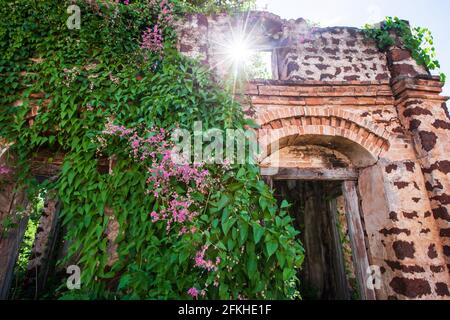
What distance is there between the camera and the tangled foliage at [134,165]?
2184 millimetres

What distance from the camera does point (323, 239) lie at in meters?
6.66

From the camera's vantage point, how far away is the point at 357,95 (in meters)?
3.98

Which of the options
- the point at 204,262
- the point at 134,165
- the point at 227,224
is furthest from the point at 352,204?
the point at 134,165

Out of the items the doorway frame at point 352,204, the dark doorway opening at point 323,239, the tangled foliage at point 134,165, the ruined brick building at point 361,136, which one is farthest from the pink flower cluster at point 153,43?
the dark doorway opening at point 323,239

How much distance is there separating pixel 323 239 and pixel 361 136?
3.82 metres

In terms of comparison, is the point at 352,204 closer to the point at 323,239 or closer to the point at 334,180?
the point at 334,180

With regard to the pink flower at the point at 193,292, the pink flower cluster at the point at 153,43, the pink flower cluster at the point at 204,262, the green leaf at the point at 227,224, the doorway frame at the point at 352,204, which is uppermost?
the pink flower cluster at the point at 153,43

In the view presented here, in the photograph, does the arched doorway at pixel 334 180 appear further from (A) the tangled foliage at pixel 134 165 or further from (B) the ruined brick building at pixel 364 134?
(A) the tangled foliage at pixel 134 165

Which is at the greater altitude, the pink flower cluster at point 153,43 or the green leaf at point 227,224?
the pink flower cluster at point 153,43

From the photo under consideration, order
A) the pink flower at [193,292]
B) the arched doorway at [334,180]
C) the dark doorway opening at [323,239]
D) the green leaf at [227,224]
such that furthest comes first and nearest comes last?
1. the dark doorway opening at [323,239]
2. the arched doorway at [334,180]
3. the green leaf at [227,224]
4. the pink flower at [193,292]

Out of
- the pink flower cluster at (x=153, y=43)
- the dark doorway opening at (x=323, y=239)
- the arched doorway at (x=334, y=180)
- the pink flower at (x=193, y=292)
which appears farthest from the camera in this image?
the dark doorway opening at (x=323, y=239)

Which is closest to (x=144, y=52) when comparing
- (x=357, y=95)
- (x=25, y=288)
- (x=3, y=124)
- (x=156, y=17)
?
(x=156, y=17)

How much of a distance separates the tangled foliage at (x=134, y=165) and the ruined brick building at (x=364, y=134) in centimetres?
94

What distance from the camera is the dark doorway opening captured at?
18.0ft
